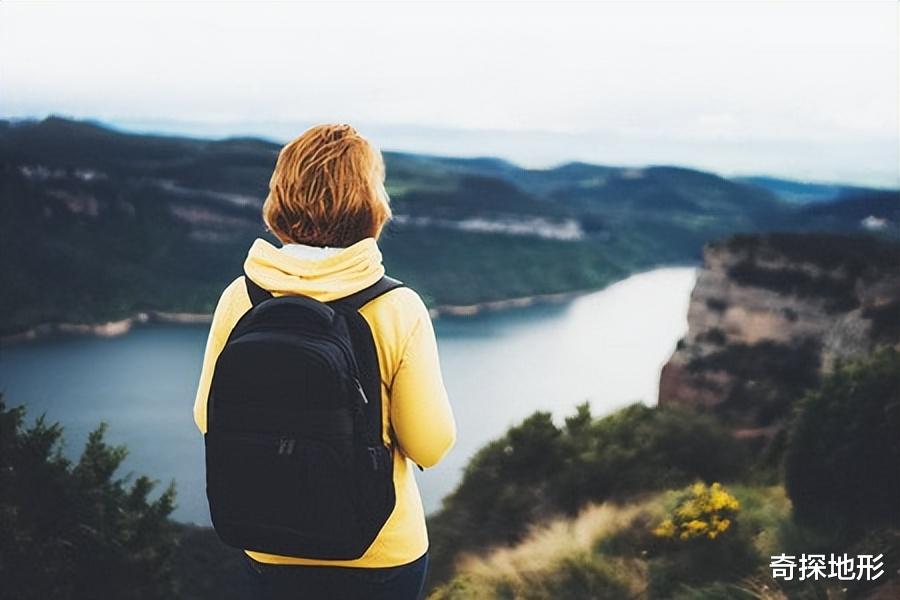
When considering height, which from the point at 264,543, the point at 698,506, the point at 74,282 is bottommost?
the point at 74,282

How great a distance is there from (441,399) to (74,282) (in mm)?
26910

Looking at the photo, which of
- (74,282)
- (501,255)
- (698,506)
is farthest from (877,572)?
(501,255)

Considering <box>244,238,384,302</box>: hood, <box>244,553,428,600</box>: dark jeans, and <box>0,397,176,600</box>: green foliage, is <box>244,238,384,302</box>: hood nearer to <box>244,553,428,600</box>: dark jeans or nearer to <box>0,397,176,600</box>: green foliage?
<box>244,553,428,600</box>: dark jeans

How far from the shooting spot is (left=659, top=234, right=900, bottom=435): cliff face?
579 inches

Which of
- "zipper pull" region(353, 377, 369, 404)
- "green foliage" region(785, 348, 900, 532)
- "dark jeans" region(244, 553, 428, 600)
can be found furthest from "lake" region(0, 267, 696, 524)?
"zipper pull" region(353, 377, 369, 404)

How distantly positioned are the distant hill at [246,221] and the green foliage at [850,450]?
10.0 m

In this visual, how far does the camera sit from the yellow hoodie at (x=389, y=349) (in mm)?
1285

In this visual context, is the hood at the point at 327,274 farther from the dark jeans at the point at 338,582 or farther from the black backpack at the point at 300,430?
the dark jeans at the point at 338,582

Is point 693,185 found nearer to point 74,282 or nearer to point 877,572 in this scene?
point 74,282

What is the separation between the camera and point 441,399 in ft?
4.41

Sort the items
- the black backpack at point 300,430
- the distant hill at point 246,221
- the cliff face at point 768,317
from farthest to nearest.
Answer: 1. the distant hill at point 246,221
2. the cliff face at point 768,317
3. the black backpack at point 300,430

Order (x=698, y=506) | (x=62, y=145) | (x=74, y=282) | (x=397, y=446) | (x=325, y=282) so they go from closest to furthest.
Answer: (x=325, y=282), (x=397, y=446), (x=698, y=506), (x=62, y=145), (x=74, y=282)

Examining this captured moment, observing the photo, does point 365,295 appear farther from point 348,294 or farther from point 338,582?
point 338,582

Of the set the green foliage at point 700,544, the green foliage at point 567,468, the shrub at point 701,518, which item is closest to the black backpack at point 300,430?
the green foliage at point 700,544
